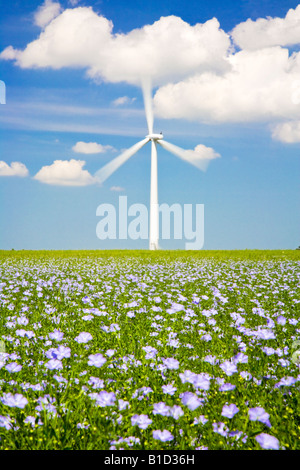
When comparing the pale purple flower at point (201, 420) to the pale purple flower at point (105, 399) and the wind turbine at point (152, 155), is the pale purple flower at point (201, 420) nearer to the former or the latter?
the pale purple flower at point (105, 399)

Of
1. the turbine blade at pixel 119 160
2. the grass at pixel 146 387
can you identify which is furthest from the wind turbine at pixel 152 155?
the grass at pixel 146 387

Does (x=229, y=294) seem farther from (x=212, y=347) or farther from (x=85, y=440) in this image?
(x=85, y=440)

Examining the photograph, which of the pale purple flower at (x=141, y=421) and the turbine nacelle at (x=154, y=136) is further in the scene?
the turbine nacelle at (x=154, y=136)

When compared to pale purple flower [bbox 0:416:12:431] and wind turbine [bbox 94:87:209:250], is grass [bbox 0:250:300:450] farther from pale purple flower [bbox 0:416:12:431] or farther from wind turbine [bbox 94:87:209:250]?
wind turbine [bbox 94:87:209:250]

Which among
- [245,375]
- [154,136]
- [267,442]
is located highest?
[154,136]

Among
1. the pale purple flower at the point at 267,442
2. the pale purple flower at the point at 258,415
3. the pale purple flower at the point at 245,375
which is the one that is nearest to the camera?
the pale purple flower at the point at 267,442

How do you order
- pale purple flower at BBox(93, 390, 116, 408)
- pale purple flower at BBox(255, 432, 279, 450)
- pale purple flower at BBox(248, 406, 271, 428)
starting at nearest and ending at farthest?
pale purple flower at BBox(255, 432, 279, 450)
pale purple flower at BBox(248, 406, 271, 428)
pale purple flower at BBox(93, 390, 116, 408)

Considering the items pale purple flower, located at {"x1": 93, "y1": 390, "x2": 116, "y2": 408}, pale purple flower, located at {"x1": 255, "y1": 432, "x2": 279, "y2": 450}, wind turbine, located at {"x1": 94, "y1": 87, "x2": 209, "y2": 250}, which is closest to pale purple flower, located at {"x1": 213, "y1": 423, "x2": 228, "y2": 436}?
pale purple flower, located at {"x1": 255, "y1": 432, "x2": 279, "y2": 450}

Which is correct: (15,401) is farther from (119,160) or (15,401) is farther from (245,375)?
(119,160)

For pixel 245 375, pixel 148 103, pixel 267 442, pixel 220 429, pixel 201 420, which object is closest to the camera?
pixel 267 442

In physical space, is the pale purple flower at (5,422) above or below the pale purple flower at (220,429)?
above

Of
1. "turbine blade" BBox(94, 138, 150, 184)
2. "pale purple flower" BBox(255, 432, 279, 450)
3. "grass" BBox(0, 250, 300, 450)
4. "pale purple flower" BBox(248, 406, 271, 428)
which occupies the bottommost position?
"grass" BBox(0, 250, 300, 450)

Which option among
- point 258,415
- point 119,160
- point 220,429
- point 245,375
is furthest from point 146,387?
point 119,160

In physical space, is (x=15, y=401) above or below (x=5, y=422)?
above
